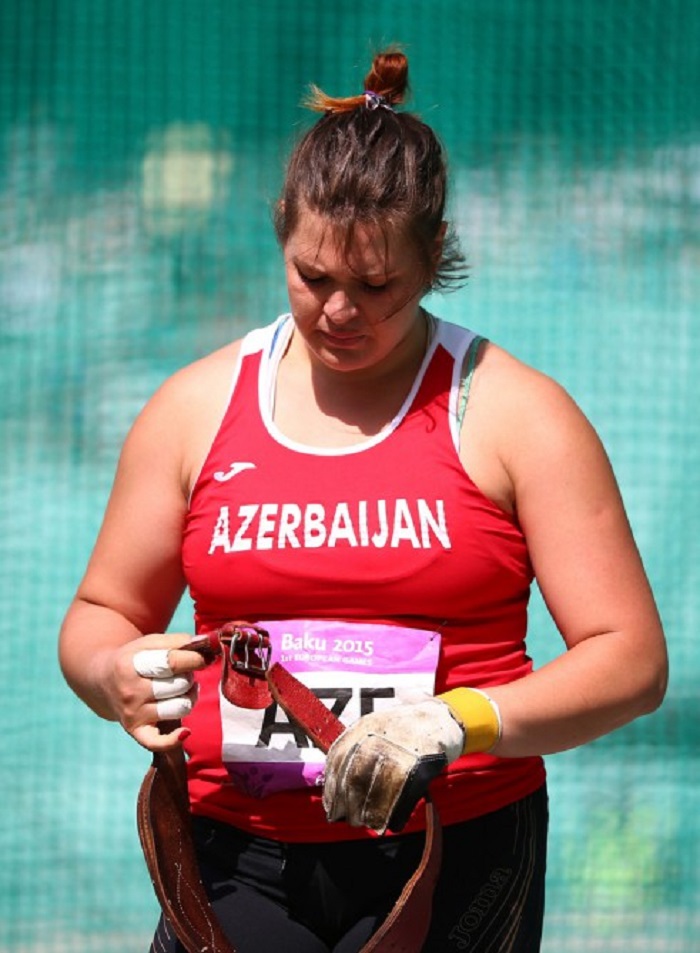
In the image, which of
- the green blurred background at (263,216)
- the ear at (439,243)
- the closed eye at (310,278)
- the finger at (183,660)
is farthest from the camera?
the green blurred background at (263,216)

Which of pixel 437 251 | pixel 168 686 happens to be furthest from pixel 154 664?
pixel 437 251

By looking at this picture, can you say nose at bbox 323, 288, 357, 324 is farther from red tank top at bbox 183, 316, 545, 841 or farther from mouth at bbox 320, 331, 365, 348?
red tank top at bbox 183, 316, 545, 841

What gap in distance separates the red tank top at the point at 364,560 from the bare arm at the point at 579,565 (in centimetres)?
5

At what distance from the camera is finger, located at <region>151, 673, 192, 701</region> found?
6.13ft

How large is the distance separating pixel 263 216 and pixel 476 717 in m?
2.15

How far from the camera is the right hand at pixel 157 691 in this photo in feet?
6.10

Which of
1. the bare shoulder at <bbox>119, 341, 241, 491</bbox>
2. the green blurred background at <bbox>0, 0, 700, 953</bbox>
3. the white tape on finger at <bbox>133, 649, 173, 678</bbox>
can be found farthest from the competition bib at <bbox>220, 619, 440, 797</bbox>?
the green blurred background at <bbox>0, 0, 700, 953</bbox>

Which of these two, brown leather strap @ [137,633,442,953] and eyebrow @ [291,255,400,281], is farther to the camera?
eyebrow @ [291,255,400,281]

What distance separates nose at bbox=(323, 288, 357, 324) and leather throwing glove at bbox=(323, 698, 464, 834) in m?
0.45

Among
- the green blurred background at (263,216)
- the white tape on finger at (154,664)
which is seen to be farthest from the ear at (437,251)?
the green blurred background at (263,216)

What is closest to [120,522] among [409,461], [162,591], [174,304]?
[162,591]

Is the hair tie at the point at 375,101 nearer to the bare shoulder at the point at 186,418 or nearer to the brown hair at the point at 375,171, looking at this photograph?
the brown hair at the point at 375,171

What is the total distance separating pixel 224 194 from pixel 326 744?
2.16 m

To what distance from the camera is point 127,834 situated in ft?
12.0
